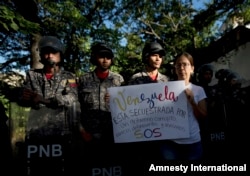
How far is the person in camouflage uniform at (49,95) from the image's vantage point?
3533 millimetres

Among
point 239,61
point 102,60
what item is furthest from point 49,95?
point 239,61

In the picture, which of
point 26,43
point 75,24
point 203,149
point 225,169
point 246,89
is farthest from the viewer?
point 26,43

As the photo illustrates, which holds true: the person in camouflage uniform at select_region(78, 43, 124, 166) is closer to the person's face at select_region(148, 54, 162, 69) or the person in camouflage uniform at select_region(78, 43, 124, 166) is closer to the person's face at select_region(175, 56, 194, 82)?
the person's face at select_region(148, 54, 162, 69)

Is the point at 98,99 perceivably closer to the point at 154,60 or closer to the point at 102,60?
the point at 102,60

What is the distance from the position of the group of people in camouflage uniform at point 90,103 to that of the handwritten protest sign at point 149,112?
13 cm

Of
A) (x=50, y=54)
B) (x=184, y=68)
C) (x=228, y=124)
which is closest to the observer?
(x=184, y=68)

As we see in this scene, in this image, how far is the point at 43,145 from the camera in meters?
3.46

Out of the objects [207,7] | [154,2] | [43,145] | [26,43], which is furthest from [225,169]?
[154,2]

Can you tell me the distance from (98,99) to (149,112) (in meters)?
0.65

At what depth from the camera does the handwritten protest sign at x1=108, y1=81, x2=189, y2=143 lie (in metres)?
3.88

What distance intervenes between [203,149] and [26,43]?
10848mm

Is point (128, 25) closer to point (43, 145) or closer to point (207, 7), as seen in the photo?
point (207, 7)

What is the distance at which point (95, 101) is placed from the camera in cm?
428

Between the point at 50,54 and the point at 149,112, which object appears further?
the point at 50,54
